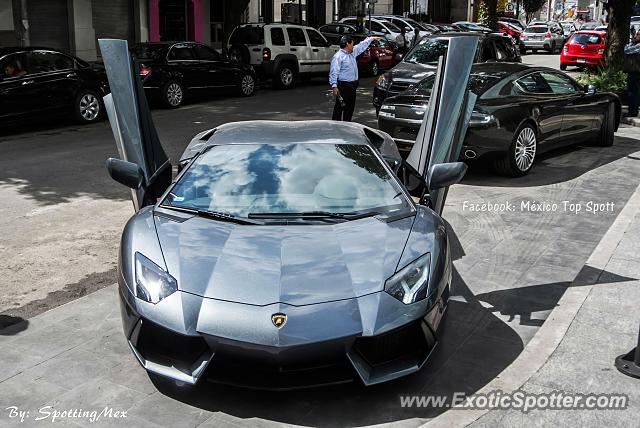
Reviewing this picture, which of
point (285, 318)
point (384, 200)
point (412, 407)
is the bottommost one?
point (412, 407)

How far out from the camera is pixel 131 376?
4492 millimetres

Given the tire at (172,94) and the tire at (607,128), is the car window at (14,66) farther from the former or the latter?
the tire at (607,128)

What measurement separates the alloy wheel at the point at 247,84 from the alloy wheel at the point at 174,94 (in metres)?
2.50

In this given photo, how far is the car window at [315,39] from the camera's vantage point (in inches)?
888

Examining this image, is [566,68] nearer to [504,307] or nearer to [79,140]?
[79,140]

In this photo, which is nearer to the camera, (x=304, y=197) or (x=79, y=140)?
(x=304, y=197)

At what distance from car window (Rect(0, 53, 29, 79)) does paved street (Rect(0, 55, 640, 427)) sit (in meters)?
2.19

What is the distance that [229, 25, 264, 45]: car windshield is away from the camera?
21188 millimetres

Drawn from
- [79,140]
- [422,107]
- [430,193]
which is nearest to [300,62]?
[79,140]

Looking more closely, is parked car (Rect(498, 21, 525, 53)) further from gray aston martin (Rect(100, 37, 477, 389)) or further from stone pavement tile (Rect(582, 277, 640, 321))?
gray aston martin (Rect(100, 37, 477, 389))

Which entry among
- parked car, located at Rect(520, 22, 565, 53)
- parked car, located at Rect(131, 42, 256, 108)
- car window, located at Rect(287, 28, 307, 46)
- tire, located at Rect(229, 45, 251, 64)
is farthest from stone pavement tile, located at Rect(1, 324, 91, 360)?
parked car, located at Rect(520, 22, 565, 53)

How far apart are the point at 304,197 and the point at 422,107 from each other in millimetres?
5480

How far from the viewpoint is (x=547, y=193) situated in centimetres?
934

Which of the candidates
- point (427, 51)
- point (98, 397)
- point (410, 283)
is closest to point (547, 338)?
point (410, 283)
